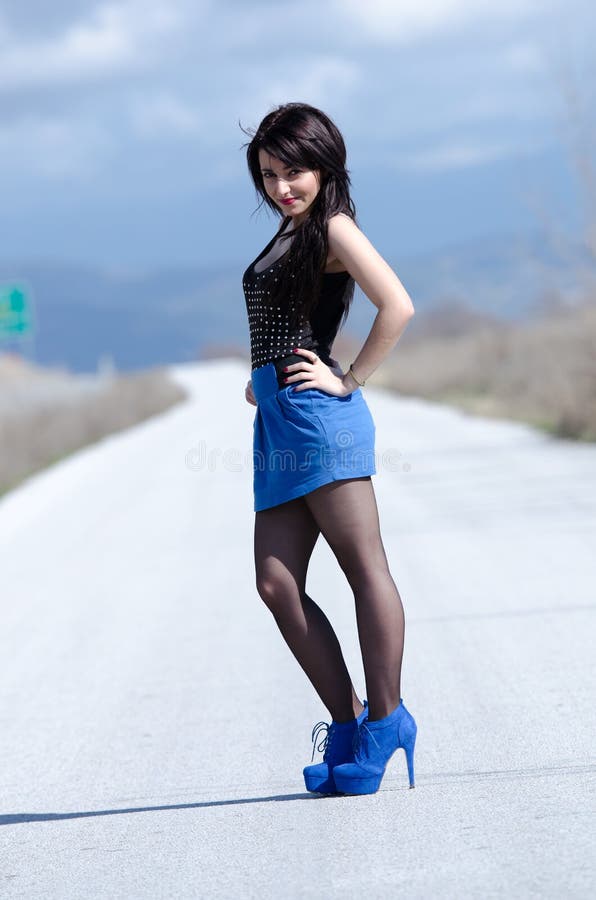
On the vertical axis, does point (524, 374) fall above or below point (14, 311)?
below

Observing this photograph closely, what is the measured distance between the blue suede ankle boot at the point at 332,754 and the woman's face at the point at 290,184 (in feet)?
4.53

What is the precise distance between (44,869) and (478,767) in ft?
4.37

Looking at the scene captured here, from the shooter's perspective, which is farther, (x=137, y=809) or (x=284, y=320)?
(x=137, y=809)

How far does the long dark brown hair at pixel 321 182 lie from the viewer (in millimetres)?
4086

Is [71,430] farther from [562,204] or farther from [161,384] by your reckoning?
[161,384]

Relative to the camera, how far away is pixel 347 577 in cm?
423

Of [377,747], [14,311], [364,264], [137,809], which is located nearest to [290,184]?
[364,264]

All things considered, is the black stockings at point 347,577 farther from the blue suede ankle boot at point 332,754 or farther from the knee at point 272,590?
the blue suede ankle boot at point 332,754

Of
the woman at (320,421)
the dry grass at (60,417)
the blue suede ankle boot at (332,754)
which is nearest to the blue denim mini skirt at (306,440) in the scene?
the woman at (320,421)

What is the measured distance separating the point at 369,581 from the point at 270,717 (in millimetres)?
1482

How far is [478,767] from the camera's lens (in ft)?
15.0

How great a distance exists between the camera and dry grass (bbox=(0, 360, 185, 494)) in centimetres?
2564

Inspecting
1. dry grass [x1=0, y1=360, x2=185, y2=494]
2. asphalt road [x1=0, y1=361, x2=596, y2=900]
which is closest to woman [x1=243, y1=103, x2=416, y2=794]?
asphalt road [x1=0, y1=361, x2=596, y2=900]

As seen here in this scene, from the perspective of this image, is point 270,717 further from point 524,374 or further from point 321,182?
point 524,374
